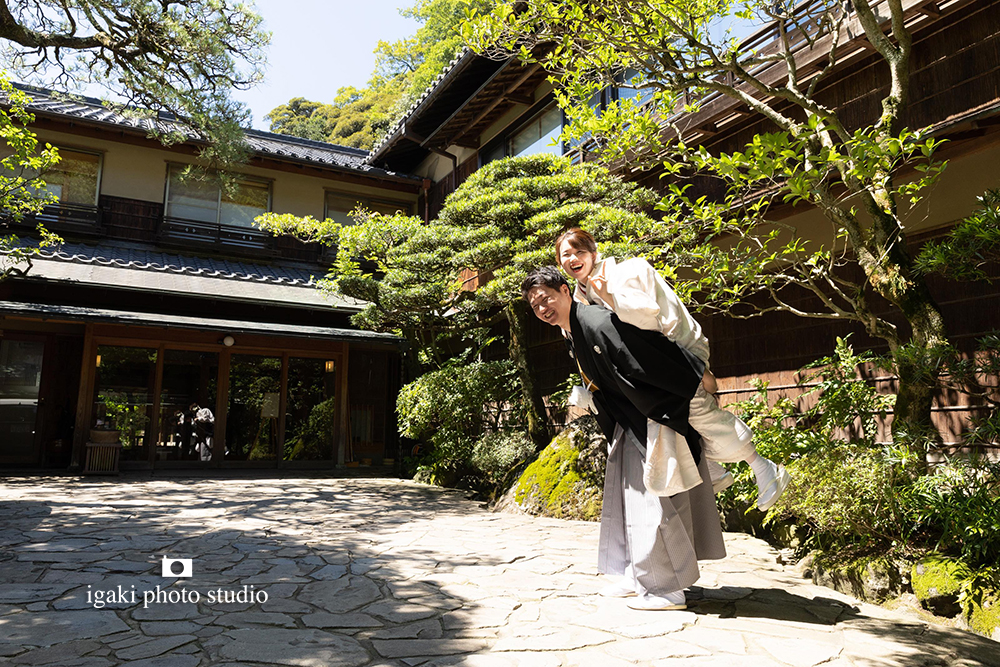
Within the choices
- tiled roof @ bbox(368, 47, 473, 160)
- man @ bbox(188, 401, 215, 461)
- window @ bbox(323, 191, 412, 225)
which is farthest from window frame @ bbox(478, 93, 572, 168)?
man @ bbox(188, 401, 215, 461)

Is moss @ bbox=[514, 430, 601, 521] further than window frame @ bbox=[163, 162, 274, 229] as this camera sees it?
No

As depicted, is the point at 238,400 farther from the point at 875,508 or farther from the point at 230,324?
the point at 875,508

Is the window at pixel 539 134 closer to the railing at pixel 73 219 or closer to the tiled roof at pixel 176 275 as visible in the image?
the tiled roof at pixel 176 275

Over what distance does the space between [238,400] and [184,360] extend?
4.25 feet

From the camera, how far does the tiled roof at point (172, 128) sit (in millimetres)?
12680

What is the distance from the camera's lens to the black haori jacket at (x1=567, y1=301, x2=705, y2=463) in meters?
3.16

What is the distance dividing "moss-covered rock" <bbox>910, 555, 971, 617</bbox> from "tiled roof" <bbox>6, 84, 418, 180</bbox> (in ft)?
35.9

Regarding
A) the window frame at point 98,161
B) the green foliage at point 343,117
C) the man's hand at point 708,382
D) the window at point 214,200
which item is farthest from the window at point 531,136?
the green foliage at point 343,117

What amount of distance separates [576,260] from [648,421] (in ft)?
3.20

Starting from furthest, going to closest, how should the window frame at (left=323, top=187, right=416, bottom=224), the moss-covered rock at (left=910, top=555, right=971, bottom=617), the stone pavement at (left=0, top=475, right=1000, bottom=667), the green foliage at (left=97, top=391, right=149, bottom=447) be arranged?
the window frame at (left=323, top=187, right=416, bottom=224) → the green foliage at (left=97, top=391, right=149, bottom=447) → the moss-covered rock at (left=910, top=555, right=971, bottom=617) → the stone pavement at (left=0, top=475, right=1000, bottom=667)

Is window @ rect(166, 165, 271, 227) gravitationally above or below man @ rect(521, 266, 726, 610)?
above

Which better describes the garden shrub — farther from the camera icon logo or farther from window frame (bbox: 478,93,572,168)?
window frame (bbox: 478,93,572,168)

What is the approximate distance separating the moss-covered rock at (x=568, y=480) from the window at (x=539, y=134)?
5.63 m

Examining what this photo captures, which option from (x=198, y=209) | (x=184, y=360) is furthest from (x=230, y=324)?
(x=198, y=209)
